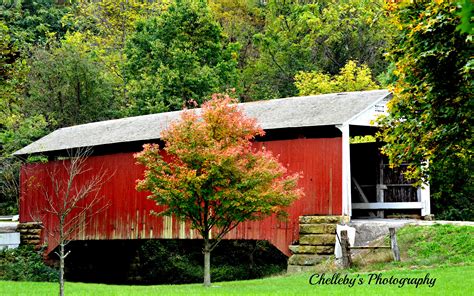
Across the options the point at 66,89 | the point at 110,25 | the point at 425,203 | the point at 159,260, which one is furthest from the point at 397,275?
the point at 110,25

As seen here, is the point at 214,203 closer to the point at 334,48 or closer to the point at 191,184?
the point at 191,184

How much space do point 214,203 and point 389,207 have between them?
8652 mm

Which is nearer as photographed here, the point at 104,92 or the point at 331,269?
the point at 331,269

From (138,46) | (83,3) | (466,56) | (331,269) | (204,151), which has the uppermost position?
(83,3)

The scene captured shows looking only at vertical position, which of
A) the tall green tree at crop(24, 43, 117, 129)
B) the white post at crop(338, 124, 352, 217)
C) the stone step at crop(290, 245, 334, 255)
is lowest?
the stone step at crop(290, 245, 334, 255)

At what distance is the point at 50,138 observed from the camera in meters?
33.4

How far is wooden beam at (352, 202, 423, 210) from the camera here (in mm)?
25672

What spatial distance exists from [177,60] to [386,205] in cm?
1926

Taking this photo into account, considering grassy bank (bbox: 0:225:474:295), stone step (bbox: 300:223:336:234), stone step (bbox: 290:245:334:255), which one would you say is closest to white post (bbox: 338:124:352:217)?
stone step (bbox: 300:223:336:234)

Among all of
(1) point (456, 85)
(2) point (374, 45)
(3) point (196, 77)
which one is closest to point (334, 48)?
(2) point (374, 45)

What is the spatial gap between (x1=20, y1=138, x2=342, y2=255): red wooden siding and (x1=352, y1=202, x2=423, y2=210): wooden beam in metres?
3.64

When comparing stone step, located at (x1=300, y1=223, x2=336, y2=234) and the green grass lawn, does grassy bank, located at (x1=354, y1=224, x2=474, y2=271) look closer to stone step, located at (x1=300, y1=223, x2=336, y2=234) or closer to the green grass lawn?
the green grass lawn

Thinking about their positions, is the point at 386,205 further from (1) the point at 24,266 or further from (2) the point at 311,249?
(1) the point at 24,266

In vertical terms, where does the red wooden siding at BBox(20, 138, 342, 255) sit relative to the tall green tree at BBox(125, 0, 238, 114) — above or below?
below
